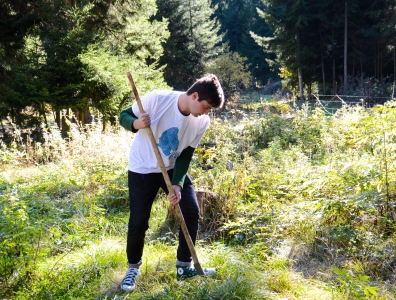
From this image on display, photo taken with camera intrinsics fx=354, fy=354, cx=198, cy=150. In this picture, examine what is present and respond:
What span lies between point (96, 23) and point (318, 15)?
55.0 feet

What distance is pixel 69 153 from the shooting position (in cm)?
675

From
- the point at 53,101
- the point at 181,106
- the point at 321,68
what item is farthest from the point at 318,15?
the point at 181,106

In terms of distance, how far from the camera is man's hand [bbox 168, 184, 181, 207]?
2.56 m

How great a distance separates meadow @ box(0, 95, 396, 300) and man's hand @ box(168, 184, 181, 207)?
616 mm

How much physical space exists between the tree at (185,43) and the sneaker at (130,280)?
67.1 feet

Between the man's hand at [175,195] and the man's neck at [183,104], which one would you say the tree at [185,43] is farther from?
the man's hand at [175,195]

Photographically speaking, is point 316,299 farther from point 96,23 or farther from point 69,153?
point 96,23

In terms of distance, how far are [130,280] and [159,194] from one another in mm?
2206

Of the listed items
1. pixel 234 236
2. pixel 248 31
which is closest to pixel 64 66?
pixel 234 236

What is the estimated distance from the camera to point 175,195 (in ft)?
8.49

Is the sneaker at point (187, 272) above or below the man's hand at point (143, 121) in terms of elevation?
below

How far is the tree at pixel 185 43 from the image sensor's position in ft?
74.7

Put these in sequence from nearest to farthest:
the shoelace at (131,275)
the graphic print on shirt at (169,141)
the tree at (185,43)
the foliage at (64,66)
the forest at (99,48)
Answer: the graphic print on shirt at (169,141) < the shoelace at (131,275) < the foliage at (64,66) < the forest at (99,48) < the tree at (185,43)

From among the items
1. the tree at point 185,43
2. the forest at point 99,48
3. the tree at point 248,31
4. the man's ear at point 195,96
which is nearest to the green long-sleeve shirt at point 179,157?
the man's ear at point 195,96
